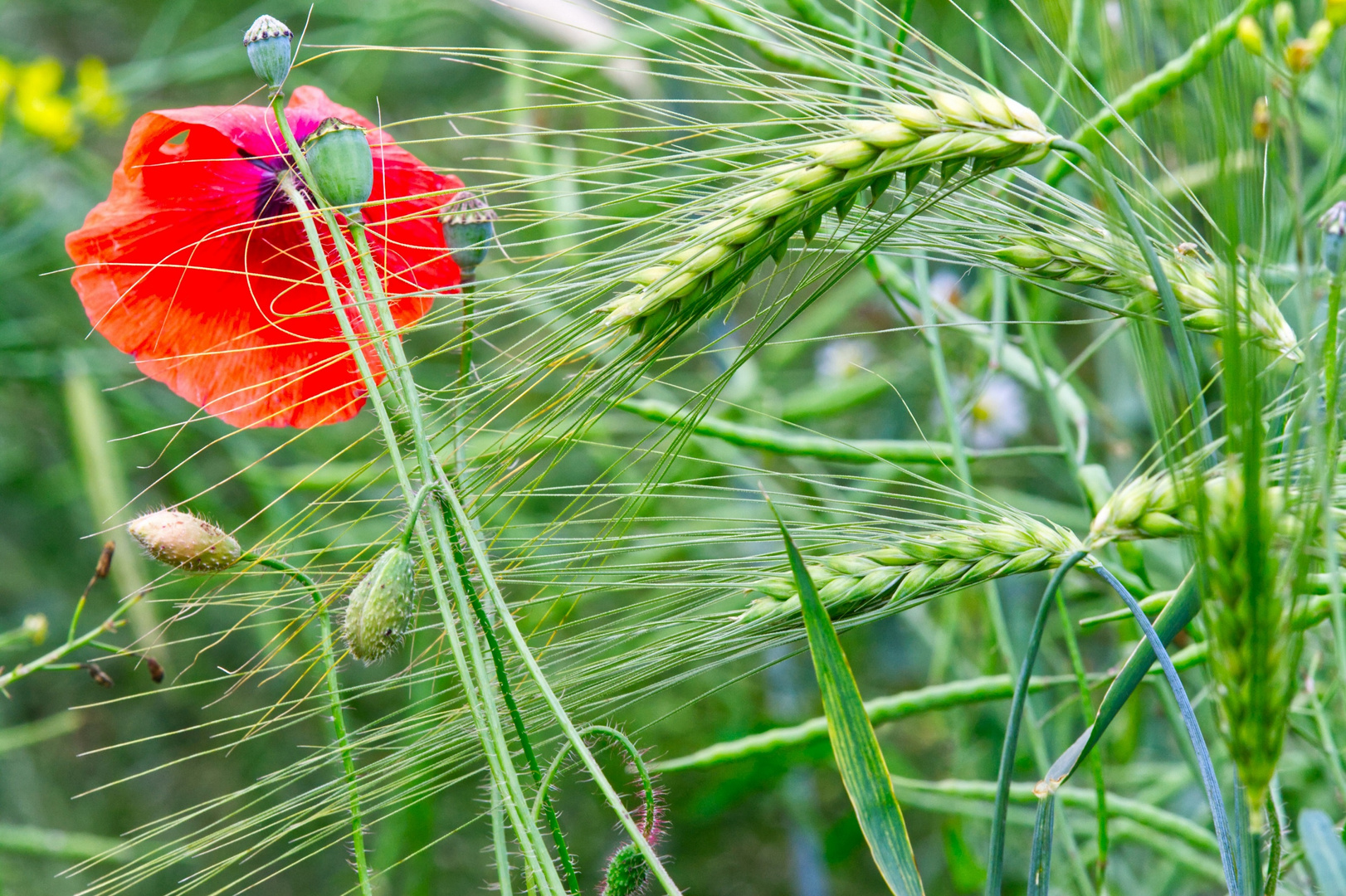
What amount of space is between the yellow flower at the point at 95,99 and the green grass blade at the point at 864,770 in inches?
44.4

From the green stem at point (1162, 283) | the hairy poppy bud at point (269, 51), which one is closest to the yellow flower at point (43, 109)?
the hairy poppy bud at point (269, 51)

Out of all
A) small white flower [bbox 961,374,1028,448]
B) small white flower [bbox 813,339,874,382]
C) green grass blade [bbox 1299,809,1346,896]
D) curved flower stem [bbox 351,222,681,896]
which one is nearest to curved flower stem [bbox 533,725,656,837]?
curved flower stem [bbox 351,222,681,896]

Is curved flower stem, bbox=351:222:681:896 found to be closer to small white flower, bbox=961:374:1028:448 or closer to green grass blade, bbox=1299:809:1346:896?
green grass blade, bbox=1299:809:1346:896

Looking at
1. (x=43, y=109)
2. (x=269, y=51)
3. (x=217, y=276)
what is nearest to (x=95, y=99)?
(x=43, y=109)

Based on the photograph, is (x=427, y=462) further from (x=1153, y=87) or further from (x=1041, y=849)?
(x=1153, y=87)

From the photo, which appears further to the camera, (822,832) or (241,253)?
(822,832)

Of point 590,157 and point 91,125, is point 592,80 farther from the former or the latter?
point 91,125

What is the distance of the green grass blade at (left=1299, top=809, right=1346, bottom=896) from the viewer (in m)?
0.32

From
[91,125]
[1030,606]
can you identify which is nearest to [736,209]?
[1030,606]

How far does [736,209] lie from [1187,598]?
21 centimetres

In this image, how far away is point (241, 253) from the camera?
0.49 metres

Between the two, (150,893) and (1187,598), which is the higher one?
(1187,598)

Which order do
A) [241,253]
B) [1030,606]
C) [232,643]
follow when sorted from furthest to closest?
[232,643]
[1030,606]
[241,253]

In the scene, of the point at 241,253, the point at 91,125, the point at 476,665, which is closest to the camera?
the point at 476,665
